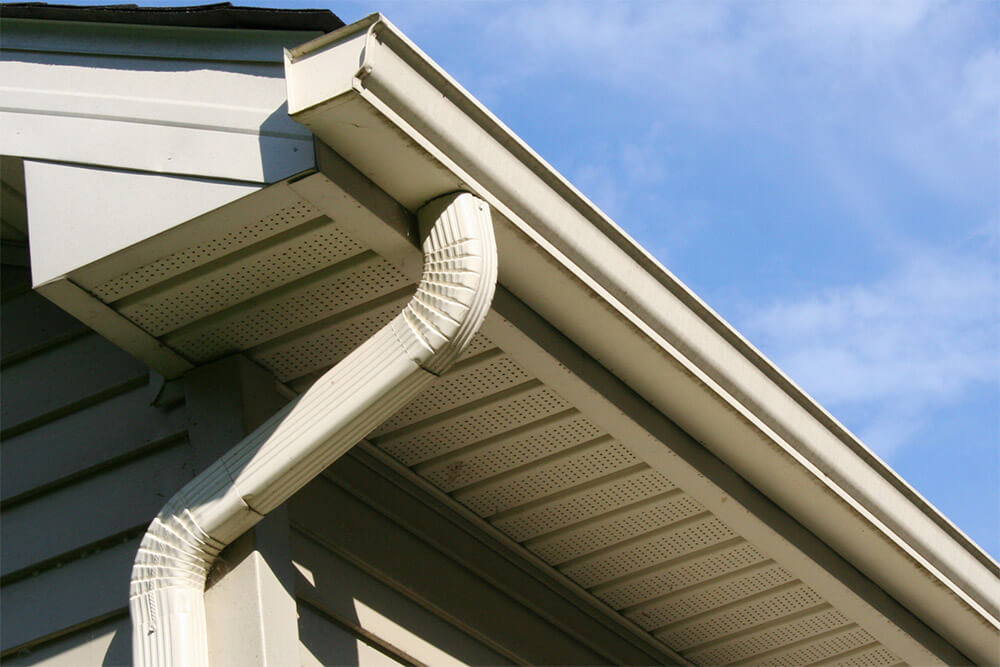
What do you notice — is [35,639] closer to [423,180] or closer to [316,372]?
[316,372]

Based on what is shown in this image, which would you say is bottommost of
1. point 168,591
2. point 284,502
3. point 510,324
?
point 168,591

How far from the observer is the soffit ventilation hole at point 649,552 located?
15.6ft

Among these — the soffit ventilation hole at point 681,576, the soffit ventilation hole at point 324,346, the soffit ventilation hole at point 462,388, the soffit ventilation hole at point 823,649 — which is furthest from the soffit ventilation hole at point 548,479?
the soffit ventilation hole at point 823,649

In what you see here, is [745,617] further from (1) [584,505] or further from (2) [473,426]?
(2) [473,426]

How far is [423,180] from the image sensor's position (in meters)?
3.60

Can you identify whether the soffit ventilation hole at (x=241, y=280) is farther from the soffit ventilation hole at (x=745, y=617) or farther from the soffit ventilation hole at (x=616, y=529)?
the soffit ventilation hole at (x=745, y=617)

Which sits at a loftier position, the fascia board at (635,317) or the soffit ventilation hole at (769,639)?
the fascia board at (635,317)

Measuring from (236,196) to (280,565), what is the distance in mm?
936

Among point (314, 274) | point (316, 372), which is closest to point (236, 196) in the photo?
point (314, 274)

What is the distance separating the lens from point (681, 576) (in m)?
5.02

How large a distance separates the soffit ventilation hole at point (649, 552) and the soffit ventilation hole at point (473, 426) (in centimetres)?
79

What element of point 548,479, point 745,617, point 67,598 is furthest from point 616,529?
point 67,598

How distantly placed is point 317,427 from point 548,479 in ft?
3.76

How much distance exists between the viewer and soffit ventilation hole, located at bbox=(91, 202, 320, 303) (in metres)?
3.59
